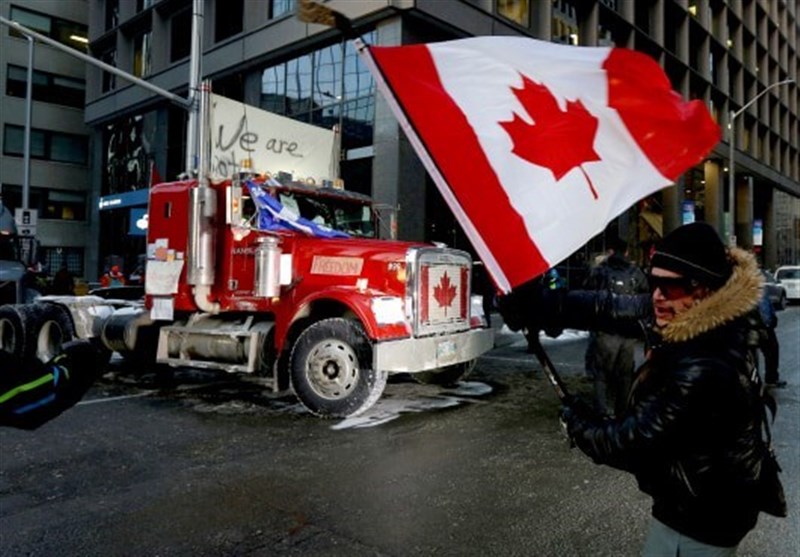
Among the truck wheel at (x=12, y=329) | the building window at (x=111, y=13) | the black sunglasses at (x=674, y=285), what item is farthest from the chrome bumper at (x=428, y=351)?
the building window at (x=111, y=13)

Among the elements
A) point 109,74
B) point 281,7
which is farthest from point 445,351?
point 109,74

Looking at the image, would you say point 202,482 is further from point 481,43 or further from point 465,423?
point 481,43

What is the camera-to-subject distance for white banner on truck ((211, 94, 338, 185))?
8.62m

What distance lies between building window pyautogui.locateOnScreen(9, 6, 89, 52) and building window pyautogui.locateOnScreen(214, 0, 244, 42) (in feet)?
53.8

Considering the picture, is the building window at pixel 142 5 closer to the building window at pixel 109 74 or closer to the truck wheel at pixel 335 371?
the building window at pixel 109 74

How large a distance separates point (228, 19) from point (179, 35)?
463cm

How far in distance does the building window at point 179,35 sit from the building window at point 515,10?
14.5 m

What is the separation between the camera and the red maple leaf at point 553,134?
2.42m

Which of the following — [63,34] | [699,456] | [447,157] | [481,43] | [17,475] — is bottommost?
[17,475]

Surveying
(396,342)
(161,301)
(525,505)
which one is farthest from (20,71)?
(525,505)

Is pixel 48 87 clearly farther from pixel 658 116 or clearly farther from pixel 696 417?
pixel 696 417

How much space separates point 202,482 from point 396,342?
2.55m

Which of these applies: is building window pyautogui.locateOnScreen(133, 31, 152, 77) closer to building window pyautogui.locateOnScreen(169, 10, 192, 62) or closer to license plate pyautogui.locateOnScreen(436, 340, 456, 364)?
building window pyautogui.locateOnScreen(169, 10, 192, 62)

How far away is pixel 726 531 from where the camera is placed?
1947 mm
